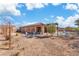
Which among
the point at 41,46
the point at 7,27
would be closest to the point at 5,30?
the point at 7,27

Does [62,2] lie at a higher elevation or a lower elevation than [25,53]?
higher

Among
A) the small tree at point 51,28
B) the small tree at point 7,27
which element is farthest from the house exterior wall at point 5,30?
the small tree at point 51,28

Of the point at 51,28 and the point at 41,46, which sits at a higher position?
the point at 51,28

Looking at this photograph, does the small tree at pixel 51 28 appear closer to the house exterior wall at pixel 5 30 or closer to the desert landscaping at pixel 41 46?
the desert landscaping at pixel 41 46

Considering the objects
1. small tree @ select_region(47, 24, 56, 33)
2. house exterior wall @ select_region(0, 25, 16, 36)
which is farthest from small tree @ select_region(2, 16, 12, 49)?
small tree @ select_region(47, 24, 56, 33)

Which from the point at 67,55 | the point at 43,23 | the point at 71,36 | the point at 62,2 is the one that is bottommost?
the point at 67,55

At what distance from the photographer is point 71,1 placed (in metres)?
2.00

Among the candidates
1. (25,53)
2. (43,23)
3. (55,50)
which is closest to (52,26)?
(43,23)

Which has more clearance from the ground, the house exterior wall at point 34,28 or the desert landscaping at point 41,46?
the house exterior wall at point 34,28

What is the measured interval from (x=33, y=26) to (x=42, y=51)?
27 cm

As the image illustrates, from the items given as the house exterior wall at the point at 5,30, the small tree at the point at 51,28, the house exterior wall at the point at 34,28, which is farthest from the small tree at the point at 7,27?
the small tree at the point at 51,28

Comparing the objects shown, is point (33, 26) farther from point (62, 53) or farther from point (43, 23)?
point (62, 53)

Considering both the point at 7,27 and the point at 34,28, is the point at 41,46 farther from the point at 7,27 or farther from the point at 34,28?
the point at 7,27

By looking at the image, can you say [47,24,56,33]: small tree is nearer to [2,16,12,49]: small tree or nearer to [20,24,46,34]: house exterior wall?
[20,24,46,34]: house exterior wall
